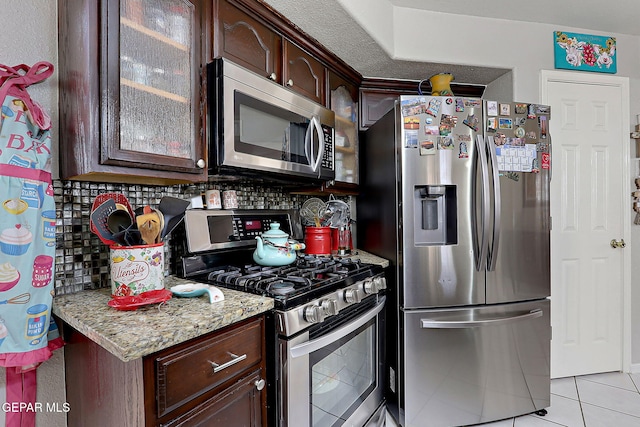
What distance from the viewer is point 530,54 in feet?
7.32

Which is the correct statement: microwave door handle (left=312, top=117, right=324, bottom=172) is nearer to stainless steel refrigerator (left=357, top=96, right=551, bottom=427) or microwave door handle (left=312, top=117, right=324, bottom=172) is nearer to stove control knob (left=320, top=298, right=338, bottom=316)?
stainless steel refrigerator (left=357, top=96, right=551, bottom=427)

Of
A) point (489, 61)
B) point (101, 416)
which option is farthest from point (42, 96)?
point (489, 61)

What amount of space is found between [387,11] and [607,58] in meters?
1.71

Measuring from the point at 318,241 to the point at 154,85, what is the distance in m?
1.18

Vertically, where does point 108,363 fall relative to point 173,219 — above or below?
below

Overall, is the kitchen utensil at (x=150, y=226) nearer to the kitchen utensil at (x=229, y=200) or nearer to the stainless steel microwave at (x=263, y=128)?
the stainless steel microwave at (x=263, y=128)

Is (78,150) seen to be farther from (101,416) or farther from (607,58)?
(607,58)

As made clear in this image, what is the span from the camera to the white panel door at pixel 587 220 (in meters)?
2.25

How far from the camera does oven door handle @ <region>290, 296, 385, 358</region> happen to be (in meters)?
1.15

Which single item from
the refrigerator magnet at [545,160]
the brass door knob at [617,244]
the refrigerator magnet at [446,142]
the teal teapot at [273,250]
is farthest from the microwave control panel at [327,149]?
the brass door knob at [617,244]

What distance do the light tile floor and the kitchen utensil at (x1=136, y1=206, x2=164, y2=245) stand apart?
164 centimetres

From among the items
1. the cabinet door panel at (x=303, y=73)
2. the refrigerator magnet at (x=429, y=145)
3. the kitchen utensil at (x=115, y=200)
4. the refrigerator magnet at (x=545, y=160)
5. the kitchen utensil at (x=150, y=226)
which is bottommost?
Result: the kitchen utensil at (x=150, y=226)

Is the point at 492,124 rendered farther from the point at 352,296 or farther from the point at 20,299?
the point at 20,299

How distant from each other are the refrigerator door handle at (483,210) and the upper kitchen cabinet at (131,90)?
1388 millimetres
